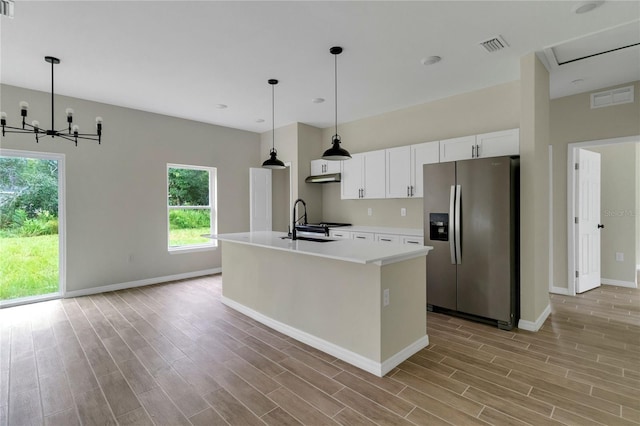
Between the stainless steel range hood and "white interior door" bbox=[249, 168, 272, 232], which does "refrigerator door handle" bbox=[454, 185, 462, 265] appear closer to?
the stainless steel range hood

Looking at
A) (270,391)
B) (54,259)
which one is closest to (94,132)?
(54,259)

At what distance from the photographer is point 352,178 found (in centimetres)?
539

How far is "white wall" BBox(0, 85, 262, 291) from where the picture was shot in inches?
176

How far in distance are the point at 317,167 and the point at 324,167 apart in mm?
185

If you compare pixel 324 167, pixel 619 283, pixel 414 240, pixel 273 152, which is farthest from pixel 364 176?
pixel 619 283

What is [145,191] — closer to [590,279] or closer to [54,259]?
[54,259]

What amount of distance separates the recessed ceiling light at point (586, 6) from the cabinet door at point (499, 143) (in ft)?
4.27

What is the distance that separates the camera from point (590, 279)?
4.71m

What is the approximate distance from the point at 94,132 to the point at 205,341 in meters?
3.75

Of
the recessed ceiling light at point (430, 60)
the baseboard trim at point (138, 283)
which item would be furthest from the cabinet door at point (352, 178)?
the baseboard trim at point (138, 283)

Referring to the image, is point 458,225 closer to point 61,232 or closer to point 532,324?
point 532,324

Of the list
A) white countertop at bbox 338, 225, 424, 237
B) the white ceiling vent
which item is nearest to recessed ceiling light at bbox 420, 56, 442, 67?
white countertop at bbox 338, 225, 424, 237

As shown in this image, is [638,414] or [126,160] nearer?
[638,414]

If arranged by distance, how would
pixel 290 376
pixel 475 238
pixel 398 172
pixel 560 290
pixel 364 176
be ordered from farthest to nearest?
1. pixel 364 176
2. pixel 398 172
3. pixel 560 290
4. pixel 475 238
5. pixel 290 376
